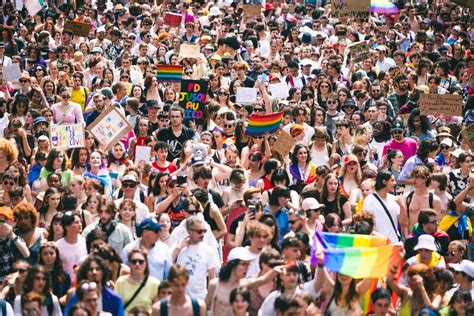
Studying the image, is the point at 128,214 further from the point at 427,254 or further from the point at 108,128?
the point at 108,128

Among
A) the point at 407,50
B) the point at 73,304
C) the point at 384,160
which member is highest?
the point at 73,304

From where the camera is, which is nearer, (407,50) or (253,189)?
(253,189)

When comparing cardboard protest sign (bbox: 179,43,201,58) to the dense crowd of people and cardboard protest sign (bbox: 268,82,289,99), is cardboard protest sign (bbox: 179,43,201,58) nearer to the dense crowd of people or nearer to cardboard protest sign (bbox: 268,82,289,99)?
the dense crowd of people

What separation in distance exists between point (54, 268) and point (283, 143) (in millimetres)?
4780

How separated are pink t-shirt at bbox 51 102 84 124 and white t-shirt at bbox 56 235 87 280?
248 inches

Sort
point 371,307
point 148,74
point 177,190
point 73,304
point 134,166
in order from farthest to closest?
point 148,74, point 134,166, point 177,190, point 371,307, point 73,304

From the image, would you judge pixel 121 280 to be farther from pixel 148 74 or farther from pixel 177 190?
pixel 148 74

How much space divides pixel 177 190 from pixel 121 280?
96.6 inches

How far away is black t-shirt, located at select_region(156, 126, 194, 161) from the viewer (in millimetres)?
16781

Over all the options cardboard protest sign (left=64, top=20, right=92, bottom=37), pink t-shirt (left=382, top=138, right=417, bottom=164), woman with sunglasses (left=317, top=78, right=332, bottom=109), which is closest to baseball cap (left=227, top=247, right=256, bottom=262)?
pink t-shirt (left=382, top=138, right=417, bottom=164)

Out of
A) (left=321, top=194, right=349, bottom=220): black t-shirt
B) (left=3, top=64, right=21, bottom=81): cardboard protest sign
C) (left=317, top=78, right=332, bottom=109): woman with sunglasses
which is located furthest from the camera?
(left=317, top=78, right=332, bottom=109): woman with sunglasses

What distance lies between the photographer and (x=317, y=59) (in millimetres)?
23109

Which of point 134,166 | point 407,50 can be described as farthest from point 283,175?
point 407,50

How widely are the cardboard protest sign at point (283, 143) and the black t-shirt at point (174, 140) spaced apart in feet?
4.75
